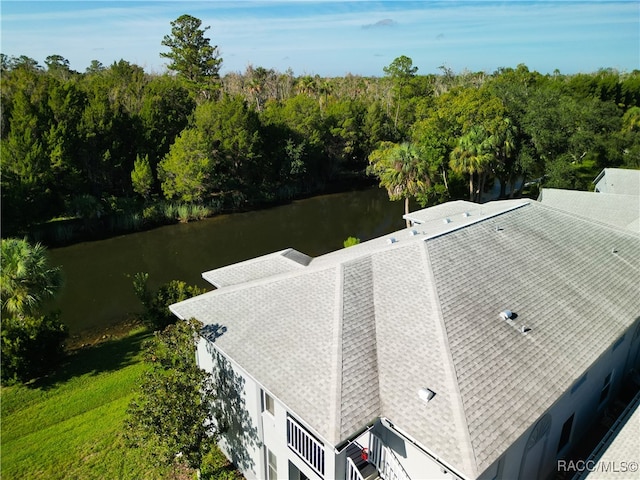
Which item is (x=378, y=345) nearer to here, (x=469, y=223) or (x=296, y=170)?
(x=469, y=223)

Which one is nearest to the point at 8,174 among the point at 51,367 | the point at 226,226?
the point at 226,226

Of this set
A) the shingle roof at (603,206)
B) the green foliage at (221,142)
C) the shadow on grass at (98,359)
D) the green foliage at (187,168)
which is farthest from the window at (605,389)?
the green foliage at (187,168)

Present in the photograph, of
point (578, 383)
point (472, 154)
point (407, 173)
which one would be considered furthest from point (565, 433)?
point (472, 154)

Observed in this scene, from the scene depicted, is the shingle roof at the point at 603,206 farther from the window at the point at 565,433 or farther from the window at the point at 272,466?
the window at the point at 272,466

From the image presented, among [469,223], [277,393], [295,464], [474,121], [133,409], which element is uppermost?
[474,121]

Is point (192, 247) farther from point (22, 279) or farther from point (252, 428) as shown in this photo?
point (252, 428)
